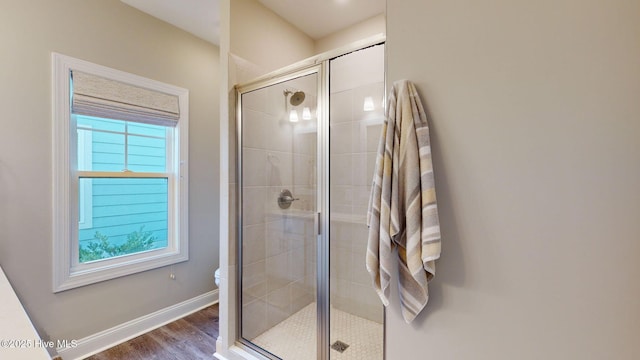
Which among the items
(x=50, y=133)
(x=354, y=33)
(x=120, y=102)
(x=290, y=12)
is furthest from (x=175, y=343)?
(x=354, y=33)

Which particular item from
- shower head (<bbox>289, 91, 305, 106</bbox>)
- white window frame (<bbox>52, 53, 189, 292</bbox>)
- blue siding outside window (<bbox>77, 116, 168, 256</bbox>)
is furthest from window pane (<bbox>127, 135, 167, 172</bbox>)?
shower head (<bbox>289, 91, 305, 106</bbox>)

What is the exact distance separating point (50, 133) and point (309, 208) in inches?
71.5

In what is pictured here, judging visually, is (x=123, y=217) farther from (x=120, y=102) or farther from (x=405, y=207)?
(x=405, y=207)

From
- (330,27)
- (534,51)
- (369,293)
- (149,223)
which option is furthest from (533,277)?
(149,223)

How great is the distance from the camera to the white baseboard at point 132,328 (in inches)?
71.1

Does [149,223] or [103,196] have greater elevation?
[103,196]

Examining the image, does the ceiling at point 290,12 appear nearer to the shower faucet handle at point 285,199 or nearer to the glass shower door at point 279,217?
the glass shower door at point 279,217

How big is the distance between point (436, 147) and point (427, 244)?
0.37 metres

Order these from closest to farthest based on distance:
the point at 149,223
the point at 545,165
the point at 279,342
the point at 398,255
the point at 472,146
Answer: the point at 545,165
the point at 472,146
the point at 398,255
the point at 279,342
the point at 149,223

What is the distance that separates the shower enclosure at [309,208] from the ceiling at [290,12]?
69 cm

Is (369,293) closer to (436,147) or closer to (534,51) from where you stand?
(436,147)

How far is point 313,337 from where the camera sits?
1764mm

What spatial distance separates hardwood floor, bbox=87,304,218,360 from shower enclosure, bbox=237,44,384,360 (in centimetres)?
40

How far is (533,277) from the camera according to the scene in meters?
0.84
